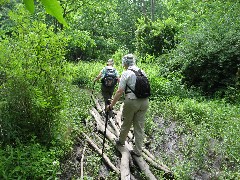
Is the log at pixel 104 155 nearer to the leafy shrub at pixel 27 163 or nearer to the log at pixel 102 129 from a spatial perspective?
the log at pixel 102 129

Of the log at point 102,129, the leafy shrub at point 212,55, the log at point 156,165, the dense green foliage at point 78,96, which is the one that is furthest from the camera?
the leafy shrub at point 212,55

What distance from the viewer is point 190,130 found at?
7848 millimetres

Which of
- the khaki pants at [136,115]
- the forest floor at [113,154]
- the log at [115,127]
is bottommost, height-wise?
the forest floor at [113,154]

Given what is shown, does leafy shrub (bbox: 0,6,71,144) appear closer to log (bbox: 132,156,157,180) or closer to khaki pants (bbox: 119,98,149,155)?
khaki pants (bbox: 119,98,149,155)

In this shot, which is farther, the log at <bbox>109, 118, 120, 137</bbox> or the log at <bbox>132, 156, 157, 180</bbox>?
the log at <bbox>109, 118, 120, 137</bbox>

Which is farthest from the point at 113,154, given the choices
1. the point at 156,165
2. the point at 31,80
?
the point at 31,80

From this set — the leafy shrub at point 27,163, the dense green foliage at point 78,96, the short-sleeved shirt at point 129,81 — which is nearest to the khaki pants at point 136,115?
the short-sleeved shirt at point 129,81

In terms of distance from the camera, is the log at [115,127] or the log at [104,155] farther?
the log at [115,127]

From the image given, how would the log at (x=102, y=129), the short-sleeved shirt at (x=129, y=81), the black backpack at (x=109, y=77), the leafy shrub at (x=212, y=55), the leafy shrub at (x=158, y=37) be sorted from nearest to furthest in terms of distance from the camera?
the short-sleeved shirt at (x=129, y=81)
the log at (x=102, y=129)
the black backpack at (x=109, y=77)
the leafy shrub at (x=212, y=55)
the leafy shrub at (x=158, y=37)

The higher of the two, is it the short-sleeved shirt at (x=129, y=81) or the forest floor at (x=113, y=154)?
the short-sleeved shirt at (x=129, y=81)

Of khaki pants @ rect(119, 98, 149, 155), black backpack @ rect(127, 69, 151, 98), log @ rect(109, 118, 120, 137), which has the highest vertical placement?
black backpack @ rect(127, 69, 151, 98)

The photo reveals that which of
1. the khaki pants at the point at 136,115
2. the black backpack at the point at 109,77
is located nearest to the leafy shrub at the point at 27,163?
the khaki pants at the point at 136,115

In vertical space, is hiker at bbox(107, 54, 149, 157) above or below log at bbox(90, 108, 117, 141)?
above

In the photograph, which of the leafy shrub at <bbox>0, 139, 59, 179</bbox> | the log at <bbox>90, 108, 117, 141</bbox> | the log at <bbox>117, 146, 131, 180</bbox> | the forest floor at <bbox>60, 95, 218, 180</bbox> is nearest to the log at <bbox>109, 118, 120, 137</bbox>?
the log at <bbox>90, 108, 117, 141</bbox>
